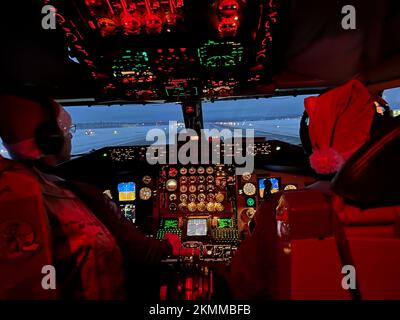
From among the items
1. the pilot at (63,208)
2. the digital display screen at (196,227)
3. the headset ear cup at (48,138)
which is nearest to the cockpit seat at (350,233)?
the pilot at (63,208)

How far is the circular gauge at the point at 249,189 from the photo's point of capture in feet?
9.43

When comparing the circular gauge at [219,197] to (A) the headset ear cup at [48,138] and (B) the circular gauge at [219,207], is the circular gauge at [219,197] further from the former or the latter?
(A) the headset ear cup at [48,138]

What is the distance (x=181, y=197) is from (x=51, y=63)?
174cm

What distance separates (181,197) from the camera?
2879 mm

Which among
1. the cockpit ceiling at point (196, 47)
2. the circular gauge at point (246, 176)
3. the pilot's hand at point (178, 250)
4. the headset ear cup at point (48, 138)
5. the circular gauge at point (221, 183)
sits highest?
the cockpit ceiling at point (196, 47)

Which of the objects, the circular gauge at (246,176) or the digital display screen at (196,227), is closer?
the digital display screen at (196,227)

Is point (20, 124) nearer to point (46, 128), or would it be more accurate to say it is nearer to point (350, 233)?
point (46, 128)

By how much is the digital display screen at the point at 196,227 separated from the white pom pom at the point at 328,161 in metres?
1.93

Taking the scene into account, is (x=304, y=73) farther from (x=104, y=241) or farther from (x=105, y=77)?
(x=104, y=241)

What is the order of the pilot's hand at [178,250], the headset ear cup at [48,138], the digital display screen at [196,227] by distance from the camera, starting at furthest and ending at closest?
the digital display screen at [196,227]
the pilot's hand at [178,250]
the headset ear cup at [48,138]

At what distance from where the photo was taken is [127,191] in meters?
2.95

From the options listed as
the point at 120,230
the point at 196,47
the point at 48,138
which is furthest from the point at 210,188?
the point at 48,138
